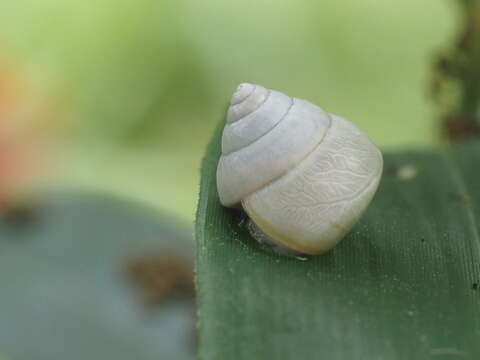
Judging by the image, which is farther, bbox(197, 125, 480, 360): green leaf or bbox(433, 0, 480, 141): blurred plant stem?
bbox(433, 0, 480, 141): blurred plant stem

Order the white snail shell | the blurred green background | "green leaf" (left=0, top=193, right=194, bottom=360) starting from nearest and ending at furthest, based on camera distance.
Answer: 1. the white snail shell
2. "green leaf" (left=0, top=193, right=194, bottom=360)
3. the blurred green background

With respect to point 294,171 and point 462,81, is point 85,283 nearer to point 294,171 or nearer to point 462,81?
point 294,171

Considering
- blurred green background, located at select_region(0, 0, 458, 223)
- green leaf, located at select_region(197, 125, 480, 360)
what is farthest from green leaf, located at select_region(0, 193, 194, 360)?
blurred green background, located at select_region(0, 0, 458, 223)

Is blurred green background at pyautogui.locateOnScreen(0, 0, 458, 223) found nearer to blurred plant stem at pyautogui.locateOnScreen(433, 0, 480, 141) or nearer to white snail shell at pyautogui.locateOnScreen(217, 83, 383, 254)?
blurred plant stem at pyautogui.locateOnScreen(433, 0, 480, 141)

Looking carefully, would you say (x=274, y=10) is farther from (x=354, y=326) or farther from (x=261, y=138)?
(x=354, y=326)

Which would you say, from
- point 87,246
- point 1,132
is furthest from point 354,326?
point 1,132

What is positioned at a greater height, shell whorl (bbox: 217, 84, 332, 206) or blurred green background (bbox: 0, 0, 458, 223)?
shell whorl (bbox: 217, 84, 332, 206)

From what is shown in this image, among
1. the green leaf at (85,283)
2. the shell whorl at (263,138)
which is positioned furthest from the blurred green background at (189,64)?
the shell whorl at (263,138)
